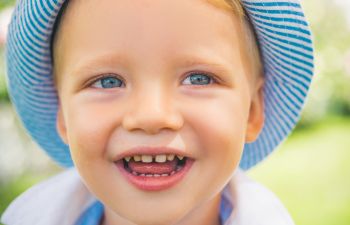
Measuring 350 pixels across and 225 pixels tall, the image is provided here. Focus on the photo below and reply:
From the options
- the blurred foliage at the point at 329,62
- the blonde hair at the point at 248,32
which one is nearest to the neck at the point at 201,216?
the blonde hair at the point at 248,32

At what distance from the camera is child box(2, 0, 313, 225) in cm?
136

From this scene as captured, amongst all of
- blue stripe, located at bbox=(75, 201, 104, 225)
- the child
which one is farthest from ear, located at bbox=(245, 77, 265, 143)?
blue stripe, located at bbox=(75, 201, 104, 225)

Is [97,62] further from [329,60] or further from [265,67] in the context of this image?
[329,60]

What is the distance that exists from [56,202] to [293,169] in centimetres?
245

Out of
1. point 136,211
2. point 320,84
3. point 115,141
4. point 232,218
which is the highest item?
point 115,141

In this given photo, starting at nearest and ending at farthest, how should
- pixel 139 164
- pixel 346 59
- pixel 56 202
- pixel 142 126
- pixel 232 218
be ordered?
pixel 142 126 → pixel 139 164 → pixel 232 218 → pixel 56 202 → pixel 346 59

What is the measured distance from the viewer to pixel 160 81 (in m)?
1.36

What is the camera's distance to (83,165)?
4.79 ft

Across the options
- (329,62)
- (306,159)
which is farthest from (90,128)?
(329,62)

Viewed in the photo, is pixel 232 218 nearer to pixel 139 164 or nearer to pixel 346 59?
pixel 139 164

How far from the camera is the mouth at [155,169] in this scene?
1403 mm

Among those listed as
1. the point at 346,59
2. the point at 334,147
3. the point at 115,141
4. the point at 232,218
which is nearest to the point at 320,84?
the point at 346,59

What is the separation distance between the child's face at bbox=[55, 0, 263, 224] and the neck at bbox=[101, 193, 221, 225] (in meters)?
0.17

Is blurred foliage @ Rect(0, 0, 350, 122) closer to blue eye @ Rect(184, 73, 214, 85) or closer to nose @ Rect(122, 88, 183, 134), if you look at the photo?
blue eye @ Rect(184, 73, 214, 85)
